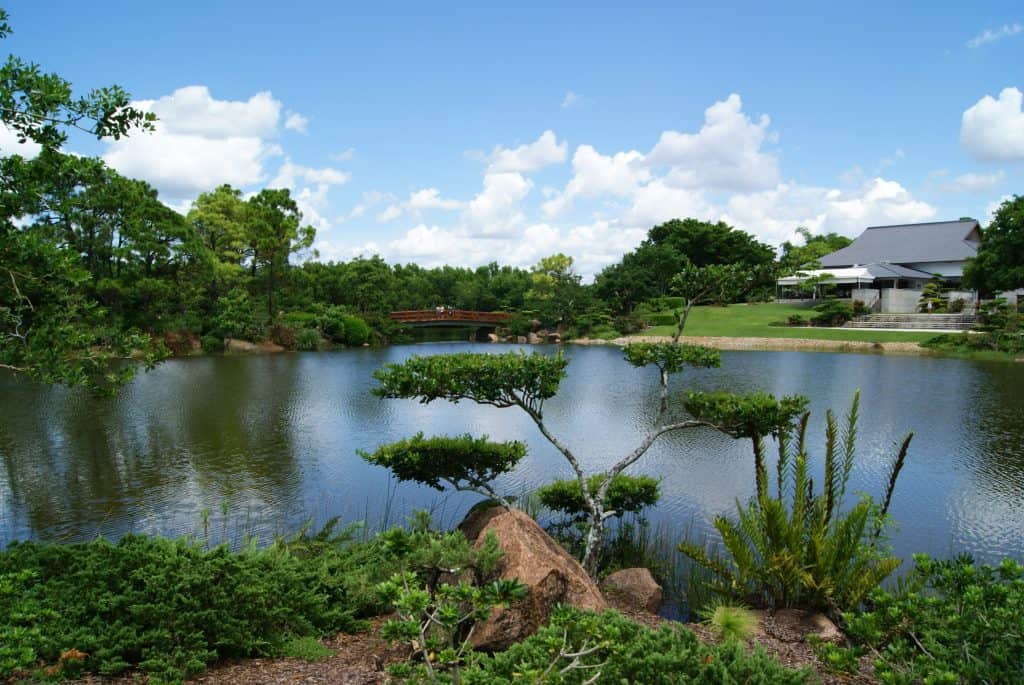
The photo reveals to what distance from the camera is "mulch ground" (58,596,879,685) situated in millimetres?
3725

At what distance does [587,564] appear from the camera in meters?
6.50

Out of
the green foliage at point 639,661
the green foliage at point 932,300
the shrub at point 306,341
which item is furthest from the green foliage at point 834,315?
the green foliage at point 639,661

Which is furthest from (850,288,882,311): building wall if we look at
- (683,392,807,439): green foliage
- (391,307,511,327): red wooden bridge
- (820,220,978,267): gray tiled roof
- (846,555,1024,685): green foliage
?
(846,555,1024,685): green foliage

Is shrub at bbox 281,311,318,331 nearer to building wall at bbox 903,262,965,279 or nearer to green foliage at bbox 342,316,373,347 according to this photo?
green foliage at bbox 342,316,373,347

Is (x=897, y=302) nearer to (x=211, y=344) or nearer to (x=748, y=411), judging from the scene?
(x=211, y=344)

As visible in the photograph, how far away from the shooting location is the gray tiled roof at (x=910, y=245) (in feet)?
156

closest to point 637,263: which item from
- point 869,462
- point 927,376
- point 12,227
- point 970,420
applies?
point 927,376

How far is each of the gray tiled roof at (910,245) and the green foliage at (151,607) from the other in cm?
5190

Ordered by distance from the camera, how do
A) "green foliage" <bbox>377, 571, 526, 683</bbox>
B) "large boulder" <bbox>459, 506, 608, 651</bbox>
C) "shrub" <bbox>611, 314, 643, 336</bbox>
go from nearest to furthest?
1. "green foliage" <bbox>377, 571, 526, 683</bbox>
2. "large boulder" <bbox>459, 506, 608, 651</bbox>
3. "shrub" <bbox>611, 314, 643, 336</bbox>

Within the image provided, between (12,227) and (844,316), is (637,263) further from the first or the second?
(12,227)

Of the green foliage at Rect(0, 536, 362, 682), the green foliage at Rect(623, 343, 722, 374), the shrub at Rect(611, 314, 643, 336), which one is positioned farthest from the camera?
the shrub at Rect(611, 314, 643, 336)

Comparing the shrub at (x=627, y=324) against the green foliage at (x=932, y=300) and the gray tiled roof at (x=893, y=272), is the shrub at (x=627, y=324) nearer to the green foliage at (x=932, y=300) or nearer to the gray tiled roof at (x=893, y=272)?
the gray tiled roof at (x=893, y=272)

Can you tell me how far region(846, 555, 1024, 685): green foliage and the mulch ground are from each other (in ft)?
1.39

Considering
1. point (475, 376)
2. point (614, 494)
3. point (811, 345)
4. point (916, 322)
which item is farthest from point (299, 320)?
point (916, 322)
